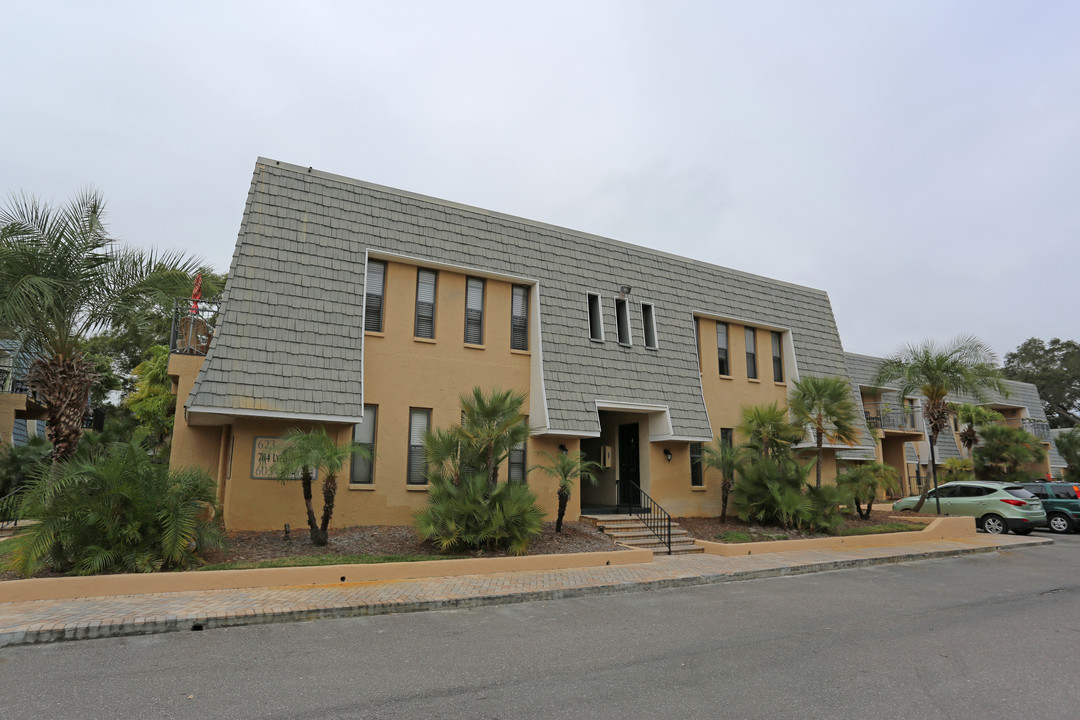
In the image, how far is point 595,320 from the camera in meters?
17.7

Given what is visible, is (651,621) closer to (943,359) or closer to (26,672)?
(26,672)

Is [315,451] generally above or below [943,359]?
below

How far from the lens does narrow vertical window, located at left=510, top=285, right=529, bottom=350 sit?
16.6m

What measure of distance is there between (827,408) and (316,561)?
13216 millimetres

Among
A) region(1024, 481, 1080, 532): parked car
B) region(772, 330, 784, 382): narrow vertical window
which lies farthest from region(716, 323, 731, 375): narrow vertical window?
region(1024, 481, 1080, 532): parked car

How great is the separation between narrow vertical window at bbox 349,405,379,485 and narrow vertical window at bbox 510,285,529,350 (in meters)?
4.02

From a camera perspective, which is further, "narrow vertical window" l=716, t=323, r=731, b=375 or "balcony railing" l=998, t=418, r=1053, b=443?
"balcony railing" l=998, t=418, r=1053, b=443

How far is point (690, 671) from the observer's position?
6312mm

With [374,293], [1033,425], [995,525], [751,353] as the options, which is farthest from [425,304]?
[1033,425]

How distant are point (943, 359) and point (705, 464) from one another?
8866 millimetres

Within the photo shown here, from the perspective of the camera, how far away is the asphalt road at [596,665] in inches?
208

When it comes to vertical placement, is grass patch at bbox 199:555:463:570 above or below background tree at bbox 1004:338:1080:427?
below

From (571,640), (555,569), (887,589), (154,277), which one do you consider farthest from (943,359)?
(154,277)

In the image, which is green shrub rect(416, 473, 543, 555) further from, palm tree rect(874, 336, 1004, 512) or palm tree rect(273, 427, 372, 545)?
palm tree rect(874, 336, 1004, 512)
